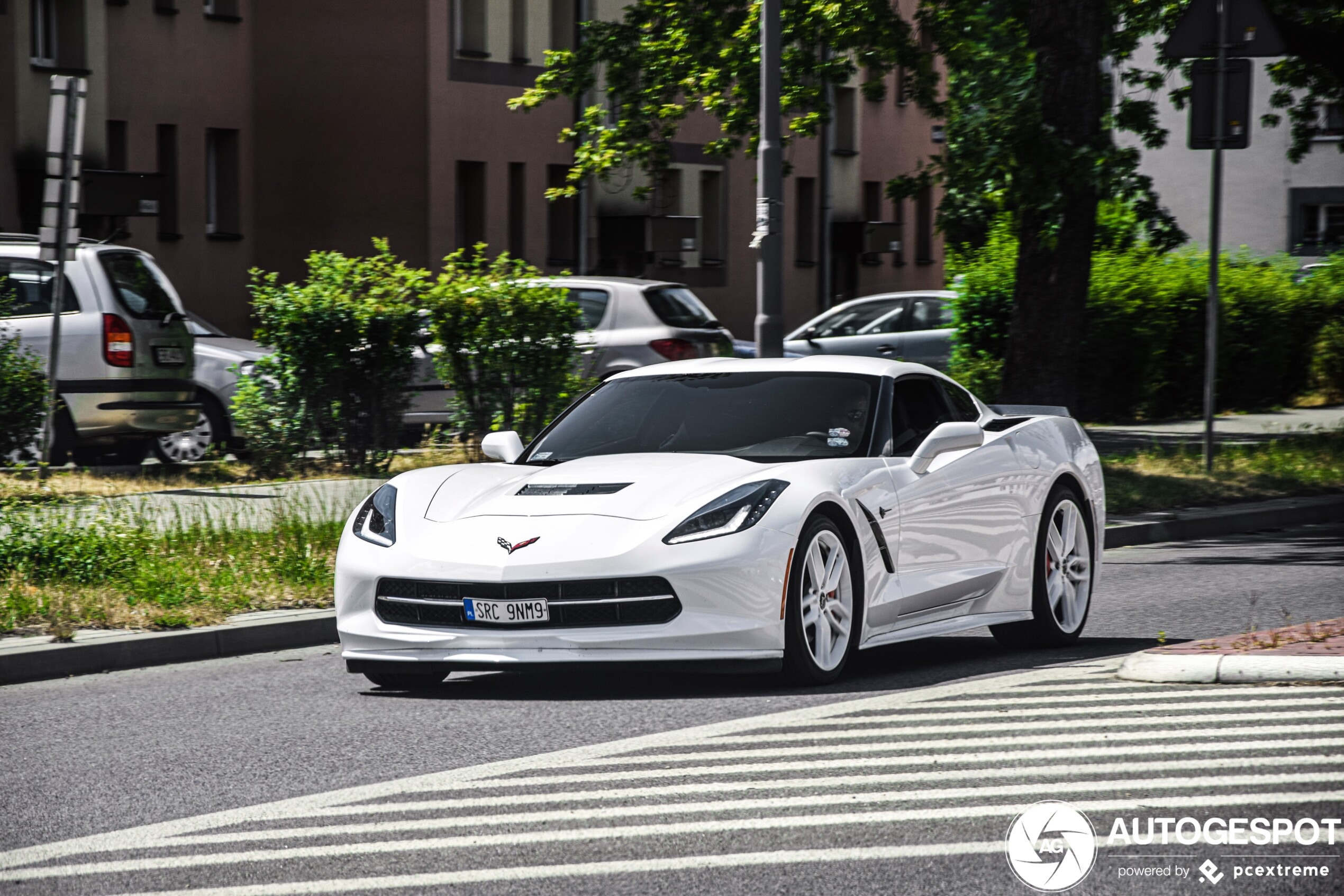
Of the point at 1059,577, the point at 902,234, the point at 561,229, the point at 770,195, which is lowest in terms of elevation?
the point at 1059,577

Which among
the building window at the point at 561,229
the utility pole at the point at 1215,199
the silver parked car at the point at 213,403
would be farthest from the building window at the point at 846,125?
the utility pole at the point at 1215,199

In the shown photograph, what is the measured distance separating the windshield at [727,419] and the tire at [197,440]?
30.6ft

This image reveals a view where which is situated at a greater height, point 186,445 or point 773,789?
point 773,789

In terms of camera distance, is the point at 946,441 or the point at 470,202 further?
the point at 470,202

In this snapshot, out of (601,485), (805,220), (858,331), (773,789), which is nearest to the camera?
(773,789)

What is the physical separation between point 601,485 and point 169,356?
923 centimetres

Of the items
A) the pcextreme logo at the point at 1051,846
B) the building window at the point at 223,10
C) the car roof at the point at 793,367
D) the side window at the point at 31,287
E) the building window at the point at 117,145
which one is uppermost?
the building window at the point at 223,10

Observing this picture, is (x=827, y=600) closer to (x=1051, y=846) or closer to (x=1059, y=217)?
(x=1051, y=846)

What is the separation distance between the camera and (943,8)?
19.2 metres

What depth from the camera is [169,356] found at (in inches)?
638

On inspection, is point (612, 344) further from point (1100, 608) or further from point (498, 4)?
point (498, 4)

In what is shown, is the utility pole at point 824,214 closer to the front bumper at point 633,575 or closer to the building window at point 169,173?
the building window at point 169,173

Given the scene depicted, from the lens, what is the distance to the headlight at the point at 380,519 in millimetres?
7766

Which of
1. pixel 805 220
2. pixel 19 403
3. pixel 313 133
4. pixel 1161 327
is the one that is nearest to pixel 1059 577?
pixel 19 403
